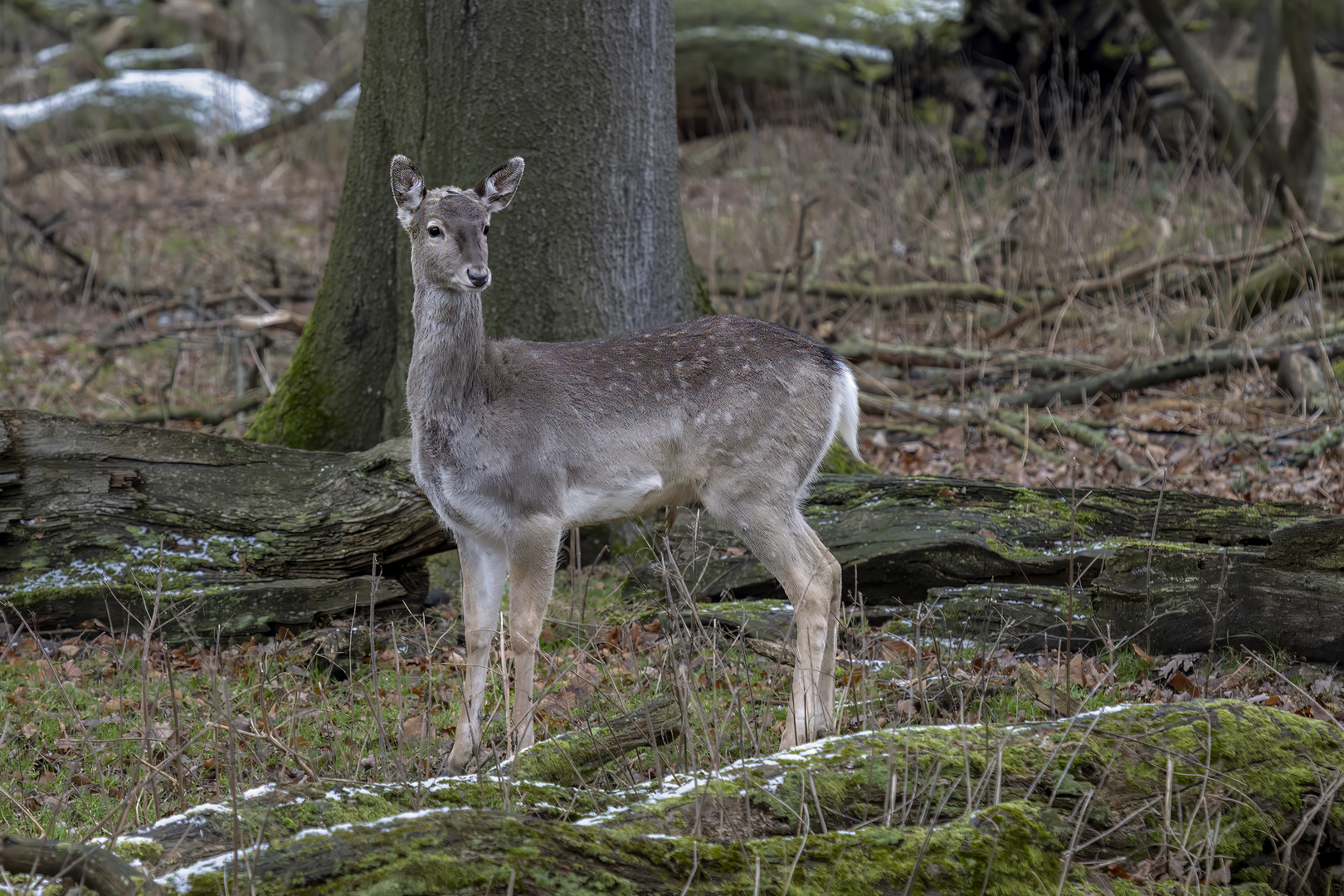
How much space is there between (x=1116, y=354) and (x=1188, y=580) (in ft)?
13.6

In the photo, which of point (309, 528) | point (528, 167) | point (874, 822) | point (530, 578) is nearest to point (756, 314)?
point (528, 167)

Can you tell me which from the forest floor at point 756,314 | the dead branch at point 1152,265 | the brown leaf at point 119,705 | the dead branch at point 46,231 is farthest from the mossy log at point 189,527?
the dead branch at point 46,231

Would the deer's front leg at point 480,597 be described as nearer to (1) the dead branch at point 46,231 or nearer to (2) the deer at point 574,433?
(2) the deer at point 574,433

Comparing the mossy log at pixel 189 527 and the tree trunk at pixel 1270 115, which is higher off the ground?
the tree trunk at pixel 1270 115

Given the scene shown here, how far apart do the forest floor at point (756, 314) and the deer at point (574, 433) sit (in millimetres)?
312

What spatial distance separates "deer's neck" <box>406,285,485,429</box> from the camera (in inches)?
183

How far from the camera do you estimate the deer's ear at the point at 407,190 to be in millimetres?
4602

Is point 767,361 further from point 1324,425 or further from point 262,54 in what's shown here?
→ point 262,54

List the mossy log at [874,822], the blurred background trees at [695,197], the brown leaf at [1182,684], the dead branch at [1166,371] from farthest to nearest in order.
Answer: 1. the dead branch at [1166,371]
2. the blurred background trees at [695,197]
3. the brown leaf at [1182,684]
4. the mossy log at [874,822]

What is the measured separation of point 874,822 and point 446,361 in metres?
2.66

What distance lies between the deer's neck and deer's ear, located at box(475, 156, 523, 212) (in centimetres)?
40

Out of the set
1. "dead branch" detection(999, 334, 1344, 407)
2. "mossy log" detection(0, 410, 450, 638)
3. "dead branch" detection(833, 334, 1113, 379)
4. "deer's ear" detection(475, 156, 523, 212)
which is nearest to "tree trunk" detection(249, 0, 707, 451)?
"mossy log" detection(0, 410, 450, 638)

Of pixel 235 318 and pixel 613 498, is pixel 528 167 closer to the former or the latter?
pixel 613 498

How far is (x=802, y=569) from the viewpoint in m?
4.72
